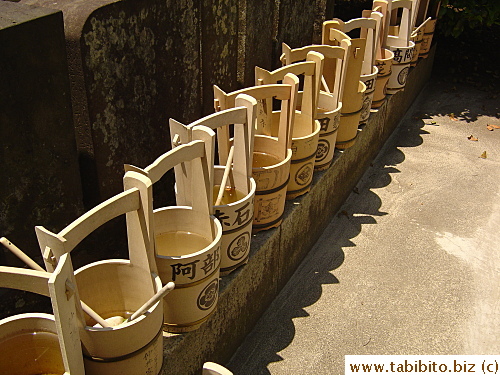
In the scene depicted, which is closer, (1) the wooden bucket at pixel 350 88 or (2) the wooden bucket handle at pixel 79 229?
(2) the wooden bucket handle at pixel 79 229

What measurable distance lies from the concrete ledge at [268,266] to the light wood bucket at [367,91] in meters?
0.13

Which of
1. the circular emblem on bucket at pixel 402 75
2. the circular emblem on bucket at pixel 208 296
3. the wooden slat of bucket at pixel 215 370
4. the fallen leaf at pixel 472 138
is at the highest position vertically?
the wooden slat of bucket at pixel 215 370

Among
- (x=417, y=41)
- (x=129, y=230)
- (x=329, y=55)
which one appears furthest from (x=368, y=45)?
(x=129, y=230)

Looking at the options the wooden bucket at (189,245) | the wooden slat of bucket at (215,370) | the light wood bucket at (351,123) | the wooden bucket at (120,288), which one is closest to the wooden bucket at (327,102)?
the light wood bucket at (351,123)

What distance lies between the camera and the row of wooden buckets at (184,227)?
1.77m

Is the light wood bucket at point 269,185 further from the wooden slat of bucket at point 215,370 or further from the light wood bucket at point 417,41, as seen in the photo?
the light wood bucket at point 417,41

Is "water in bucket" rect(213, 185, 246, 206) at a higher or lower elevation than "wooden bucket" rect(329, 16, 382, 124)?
lower

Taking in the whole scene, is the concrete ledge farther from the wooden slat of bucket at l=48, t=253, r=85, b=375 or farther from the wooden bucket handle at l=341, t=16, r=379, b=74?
the wooden slat of bucket at l=48, t=253, r=85, b=375

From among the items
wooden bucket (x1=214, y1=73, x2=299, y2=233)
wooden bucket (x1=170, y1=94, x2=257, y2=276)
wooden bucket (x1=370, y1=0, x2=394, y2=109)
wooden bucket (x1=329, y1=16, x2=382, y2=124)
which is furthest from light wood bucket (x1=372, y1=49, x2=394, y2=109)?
wooden bucket (x1=170, y1=94, x2=257, y2=276)

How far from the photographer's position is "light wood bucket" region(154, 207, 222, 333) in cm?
226

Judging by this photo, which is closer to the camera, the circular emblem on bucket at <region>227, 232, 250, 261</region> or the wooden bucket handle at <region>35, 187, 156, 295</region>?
the wooden bucket handle at <region>35, 187, 156, 295</region>

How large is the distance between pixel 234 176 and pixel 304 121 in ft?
2.92

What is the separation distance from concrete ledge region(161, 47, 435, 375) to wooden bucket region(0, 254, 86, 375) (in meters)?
0.60

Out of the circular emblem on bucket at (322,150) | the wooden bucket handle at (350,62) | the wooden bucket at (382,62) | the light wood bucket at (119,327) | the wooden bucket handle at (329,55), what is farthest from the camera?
the wooden bucket at (382,62)
